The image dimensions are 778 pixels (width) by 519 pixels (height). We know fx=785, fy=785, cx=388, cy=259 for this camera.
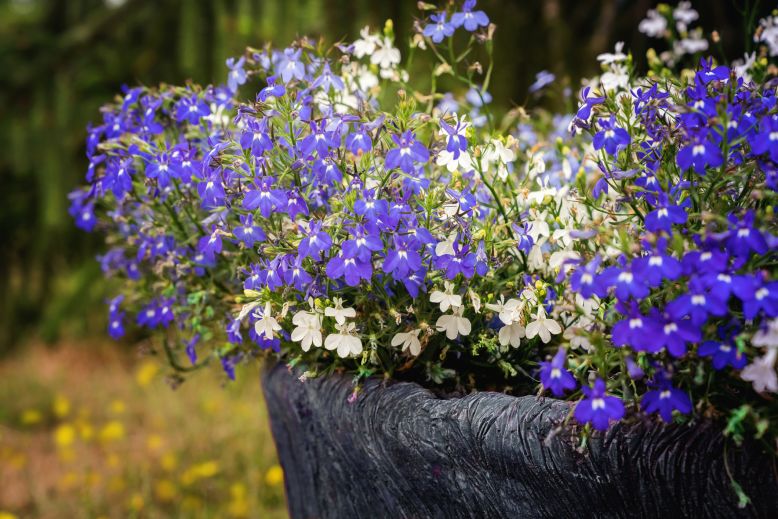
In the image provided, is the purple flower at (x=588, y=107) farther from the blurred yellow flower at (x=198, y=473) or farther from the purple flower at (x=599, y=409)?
the blurred yellow flower at (x=198, y=473)

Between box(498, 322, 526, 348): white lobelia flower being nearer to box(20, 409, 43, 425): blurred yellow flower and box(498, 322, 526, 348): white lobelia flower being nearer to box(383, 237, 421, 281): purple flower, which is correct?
box(383, 237, 421, 281): purple flower

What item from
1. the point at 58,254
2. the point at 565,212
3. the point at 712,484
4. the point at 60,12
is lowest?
the point at 712,484

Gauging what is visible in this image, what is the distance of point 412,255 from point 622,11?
265 centimetres

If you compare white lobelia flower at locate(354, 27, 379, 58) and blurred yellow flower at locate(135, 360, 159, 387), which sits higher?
white lobelia flower at locate(354, 27, 379, 58)

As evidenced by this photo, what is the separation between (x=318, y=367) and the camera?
4.91ft

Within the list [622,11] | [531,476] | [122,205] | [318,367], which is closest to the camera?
[531,476]

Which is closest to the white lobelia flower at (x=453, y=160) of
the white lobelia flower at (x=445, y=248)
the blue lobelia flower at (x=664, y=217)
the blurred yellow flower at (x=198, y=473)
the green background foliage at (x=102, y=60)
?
the white lobelia flower at (x=445, y=248)

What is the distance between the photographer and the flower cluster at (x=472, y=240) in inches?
38.6

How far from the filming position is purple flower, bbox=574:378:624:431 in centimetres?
98

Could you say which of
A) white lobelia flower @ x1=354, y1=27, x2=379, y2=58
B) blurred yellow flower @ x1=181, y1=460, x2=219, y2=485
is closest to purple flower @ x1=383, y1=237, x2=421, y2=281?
white lobelia flower @ x1=354, y1=27, x2=379, y2=58

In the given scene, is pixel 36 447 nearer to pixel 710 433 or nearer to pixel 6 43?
pixel 6 43

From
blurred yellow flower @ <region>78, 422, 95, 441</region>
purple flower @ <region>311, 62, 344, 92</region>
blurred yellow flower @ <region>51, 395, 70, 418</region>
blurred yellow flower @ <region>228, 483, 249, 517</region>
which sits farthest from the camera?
blurred yellow flower @ <region>51, 395, 70, 418</region>

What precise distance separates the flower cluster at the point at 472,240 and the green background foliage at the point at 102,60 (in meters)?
1.29

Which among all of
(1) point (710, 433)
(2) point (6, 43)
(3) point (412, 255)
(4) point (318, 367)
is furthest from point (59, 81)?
(1) point (710, 433)
